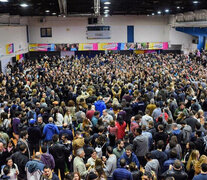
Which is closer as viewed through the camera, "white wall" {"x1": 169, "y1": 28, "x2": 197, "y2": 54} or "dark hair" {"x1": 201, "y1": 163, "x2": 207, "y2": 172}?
"dark hair" {"x1": 201, "y1": 163, "x2": 207, "y2": 172}

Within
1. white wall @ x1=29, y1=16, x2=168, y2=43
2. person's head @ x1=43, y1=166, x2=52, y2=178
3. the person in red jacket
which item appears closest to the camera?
person's head @ x1=43, y1=166, x2=52, y2=178

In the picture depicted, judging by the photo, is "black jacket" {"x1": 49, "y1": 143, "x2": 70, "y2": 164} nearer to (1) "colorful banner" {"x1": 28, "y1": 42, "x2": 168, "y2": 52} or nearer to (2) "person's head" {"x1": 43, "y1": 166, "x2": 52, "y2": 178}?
(2) "person's head" {"x1": 43, "y1": 166, "x2": 52, "y2": 178}

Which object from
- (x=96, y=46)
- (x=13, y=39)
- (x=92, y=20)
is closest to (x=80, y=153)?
(x=13, y=39)

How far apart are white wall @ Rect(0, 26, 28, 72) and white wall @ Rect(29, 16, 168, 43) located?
104 inches

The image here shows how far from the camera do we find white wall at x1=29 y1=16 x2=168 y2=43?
94.9 feet

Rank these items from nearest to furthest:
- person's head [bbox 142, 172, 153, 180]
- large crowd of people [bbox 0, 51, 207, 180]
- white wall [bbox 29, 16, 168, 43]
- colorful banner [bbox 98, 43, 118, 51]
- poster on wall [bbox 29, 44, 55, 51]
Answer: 1. person's head [bbox 142, 172, 153, 180]
2. large crowd of people [bbox 0, 51, 207, 180]
3. poster on wall [bbox 29, 44, 55, 51]
4. colorful banner [bbox 98, 43, 118, 51]
5. white wall [bbox 29, 16, 168, 43]

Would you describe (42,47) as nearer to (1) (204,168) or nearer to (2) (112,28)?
(2) (112,28)

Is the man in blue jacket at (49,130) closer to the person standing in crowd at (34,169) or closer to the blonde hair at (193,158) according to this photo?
the person standing in crowd at (34,169)

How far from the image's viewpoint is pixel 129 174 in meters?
4.41

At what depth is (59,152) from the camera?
5.49 m

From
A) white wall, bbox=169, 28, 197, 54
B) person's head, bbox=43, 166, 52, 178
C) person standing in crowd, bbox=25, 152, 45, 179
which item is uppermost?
white wall, bbox=169, 28, 197, 54

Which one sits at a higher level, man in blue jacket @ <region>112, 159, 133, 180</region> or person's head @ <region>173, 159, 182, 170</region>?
person's head @ <region>173, 159, 182, 170</region>

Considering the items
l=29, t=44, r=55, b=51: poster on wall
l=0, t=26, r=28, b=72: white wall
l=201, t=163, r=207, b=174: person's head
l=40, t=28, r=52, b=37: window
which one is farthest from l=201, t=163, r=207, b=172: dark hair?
l=40, t=28, r=52, b=37: window

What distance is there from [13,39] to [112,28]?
37.1 feet
